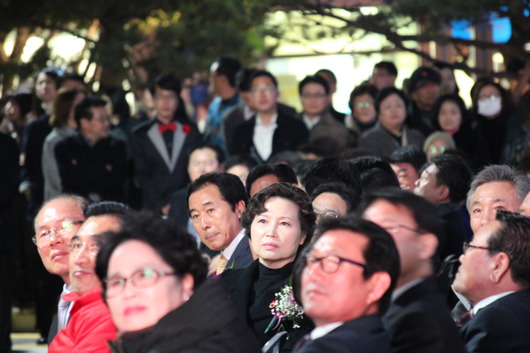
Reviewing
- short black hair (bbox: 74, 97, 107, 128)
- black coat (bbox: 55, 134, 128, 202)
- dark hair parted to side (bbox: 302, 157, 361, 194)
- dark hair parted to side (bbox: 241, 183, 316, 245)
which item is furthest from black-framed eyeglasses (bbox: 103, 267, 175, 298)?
short black hair (bbox: 74, 97, 107, 128)

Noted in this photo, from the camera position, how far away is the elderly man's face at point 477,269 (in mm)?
3932

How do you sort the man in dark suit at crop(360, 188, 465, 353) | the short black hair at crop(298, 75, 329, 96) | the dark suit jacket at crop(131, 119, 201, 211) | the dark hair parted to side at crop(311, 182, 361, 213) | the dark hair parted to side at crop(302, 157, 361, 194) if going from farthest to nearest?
1. the short black hair at crop(298, 75, 329, 96)
2. the dark suit jacket at crop(131, 119, 201, 211)
3. the dark hair parted to side at crop(302, 157, 361, 194)
4. the dark hair parted to side at crop(311, 182, 361, 213)
5. the man in dark suit at crop(360, 188, 465, 353)

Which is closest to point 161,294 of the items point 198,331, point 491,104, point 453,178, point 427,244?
point 198,331

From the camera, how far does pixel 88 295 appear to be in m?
3.94

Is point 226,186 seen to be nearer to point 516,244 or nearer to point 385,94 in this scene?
point 516,244

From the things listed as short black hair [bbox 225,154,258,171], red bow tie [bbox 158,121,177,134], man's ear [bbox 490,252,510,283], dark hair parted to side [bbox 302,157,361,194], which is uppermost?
red bow tie [bbox 158,121,177,134]

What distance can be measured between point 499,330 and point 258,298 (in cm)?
132

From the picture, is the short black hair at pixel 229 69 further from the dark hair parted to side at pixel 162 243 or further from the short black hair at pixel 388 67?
the dark hair parted to side at pixel 162 243

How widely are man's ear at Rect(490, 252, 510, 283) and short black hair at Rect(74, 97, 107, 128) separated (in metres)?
5.02

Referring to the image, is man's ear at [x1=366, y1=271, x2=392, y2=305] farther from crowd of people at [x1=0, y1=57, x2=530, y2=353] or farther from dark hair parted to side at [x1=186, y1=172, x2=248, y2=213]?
dark hair parted to side at [x1=186, y1=172, x2=248, y2=213]

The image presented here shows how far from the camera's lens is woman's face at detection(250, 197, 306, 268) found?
15.3ft

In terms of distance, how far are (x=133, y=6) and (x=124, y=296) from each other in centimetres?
846

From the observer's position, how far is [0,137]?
7.45 metres

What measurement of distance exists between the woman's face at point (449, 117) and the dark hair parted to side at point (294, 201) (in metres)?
4.01
